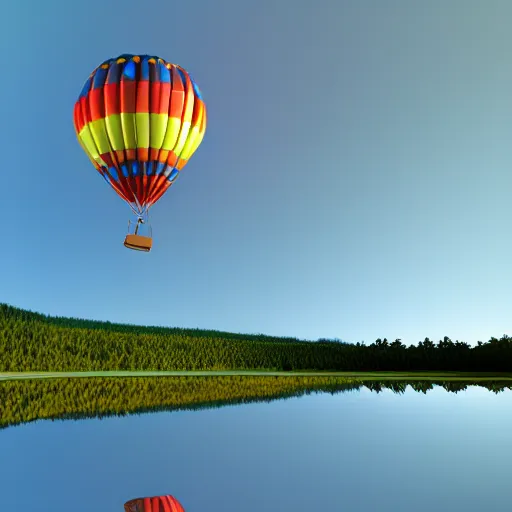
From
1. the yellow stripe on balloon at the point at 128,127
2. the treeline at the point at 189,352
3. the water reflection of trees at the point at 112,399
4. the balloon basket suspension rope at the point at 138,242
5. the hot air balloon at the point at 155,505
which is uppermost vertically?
the treeline at the point at 189,352

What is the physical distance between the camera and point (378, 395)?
22.7 meters

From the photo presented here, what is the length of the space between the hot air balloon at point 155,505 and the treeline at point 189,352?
35.3 meters

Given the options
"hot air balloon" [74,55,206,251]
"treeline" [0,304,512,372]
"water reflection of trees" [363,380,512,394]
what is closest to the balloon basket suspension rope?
"hot air balloon" [74,55,206,251]

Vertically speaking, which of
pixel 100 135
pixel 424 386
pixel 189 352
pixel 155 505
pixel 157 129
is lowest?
pixel 155 505

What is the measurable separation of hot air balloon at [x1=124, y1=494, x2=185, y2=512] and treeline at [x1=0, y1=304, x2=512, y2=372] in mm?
35264

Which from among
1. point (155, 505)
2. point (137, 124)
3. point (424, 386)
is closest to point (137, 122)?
point (137, 124)

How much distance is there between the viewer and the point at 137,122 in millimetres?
19609

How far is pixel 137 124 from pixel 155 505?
14.6 m

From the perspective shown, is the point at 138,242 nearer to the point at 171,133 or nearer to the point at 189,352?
the point at 171,133

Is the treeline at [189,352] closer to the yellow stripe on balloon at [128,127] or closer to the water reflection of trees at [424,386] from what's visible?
the water reflection of trees at [424,386]

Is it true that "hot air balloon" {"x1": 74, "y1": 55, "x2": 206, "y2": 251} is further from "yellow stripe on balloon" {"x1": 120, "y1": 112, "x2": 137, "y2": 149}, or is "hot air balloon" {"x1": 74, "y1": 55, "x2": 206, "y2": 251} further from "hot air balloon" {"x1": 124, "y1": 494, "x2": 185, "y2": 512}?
"hot air balloon" {"x1": 124, "y1": 494, "x2": 185, "y2": 512}

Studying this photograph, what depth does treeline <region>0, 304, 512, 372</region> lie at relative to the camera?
4141cm

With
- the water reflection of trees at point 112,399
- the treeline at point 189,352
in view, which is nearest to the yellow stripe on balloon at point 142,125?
the water reflection of trees at point 112,399

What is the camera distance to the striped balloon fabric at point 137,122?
19.6 metres
